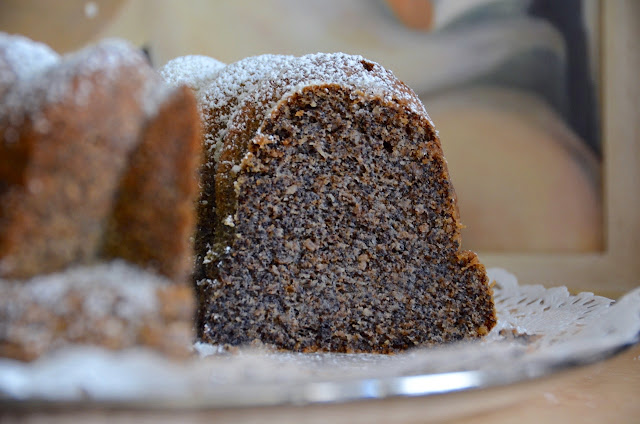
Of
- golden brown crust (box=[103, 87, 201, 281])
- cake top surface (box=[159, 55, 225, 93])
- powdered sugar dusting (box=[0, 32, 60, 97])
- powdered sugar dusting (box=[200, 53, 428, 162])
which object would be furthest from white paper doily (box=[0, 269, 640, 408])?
cake top surface (box=[159, 55, 225, 93])

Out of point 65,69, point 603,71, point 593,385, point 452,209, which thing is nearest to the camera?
point 65,69

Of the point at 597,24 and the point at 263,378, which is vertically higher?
the point at 597,24

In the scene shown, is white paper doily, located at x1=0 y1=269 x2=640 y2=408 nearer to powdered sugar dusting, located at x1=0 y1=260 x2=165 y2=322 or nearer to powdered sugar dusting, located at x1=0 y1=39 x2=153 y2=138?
powdered sugar dusting, located at x1=0 y1=260 x2=165 y2=322

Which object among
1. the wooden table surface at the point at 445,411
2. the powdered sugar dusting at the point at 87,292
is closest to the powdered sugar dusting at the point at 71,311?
the powdered sugar dusting at the point at 87,292

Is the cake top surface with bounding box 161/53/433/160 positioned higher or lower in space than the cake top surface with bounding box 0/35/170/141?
higher

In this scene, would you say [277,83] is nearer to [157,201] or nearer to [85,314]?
[157,201]

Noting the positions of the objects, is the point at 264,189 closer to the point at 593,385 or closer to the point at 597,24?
the point at 593,385

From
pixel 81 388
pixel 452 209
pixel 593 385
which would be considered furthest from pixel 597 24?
pixel 81 388

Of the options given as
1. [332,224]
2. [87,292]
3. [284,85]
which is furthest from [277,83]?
[87,292]
